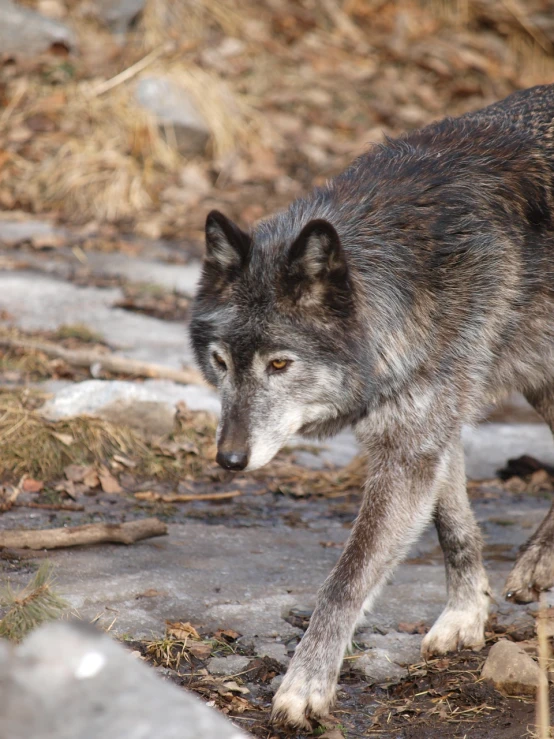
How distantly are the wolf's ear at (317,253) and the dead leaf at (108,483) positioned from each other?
7.41 feet

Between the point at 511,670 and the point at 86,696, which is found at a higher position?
the point at 86,696

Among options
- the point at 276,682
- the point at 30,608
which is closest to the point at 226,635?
the point at 276,682

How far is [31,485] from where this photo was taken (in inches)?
205

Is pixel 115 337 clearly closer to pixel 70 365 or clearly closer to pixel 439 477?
pixel 70 365

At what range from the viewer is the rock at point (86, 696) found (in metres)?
1.69

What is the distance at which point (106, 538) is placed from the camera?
4.45 m

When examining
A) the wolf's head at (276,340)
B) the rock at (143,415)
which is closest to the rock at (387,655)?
the wolf's head at (276,340)

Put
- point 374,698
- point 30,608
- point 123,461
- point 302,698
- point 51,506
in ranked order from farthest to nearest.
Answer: point 123,461 < point 51,506 < point 374,698 < point 302,698 < point 30,608

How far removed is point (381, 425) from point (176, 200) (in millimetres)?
7000

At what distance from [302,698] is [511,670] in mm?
855

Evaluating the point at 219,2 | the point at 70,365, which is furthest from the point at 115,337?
the point at 219,2

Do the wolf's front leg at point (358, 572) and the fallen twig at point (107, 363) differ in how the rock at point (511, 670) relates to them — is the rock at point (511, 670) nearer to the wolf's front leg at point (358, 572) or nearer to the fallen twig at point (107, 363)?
the wolf's front leg at point (358, 572)

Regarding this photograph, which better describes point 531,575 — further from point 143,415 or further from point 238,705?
point 143,415

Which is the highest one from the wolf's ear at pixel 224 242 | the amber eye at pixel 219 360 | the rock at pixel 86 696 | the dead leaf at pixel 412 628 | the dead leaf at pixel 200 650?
the rock at pixel 86 696
